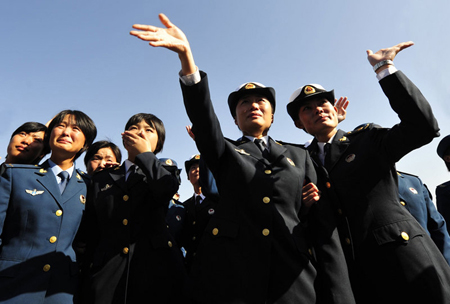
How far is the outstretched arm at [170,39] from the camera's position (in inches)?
99.3

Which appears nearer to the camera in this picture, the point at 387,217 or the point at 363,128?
the point at 387,217

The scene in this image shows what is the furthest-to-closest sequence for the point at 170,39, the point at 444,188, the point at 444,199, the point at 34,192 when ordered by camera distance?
the point at 444,188 → the point at 444,199 → the point at 34,192 → the point at 170,39

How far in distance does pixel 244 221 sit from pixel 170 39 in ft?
5.71

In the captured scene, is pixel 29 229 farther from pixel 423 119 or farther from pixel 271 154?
pixel 423 119

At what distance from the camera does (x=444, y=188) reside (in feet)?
24.6

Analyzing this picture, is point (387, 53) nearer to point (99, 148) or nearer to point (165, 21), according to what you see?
point (165, 21)

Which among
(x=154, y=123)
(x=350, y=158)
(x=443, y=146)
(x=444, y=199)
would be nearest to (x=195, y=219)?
(x=154, y=123)

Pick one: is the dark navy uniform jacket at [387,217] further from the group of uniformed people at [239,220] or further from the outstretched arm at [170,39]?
the outstretched arm at [170,39]

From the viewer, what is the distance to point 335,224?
3.22m

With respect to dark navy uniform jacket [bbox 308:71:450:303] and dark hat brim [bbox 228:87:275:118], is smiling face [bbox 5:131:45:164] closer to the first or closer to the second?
dark hat brim [bbox 228:87:275:118]

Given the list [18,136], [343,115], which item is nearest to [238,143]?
[343,115]

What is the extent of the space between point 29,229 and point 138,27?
233cm

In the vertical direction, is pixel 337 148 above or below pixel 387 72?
below

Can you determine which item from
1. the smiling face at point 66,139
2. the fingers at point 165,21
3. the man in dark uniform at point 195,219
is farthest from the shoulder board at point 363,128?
the smiling face at point 66,139
